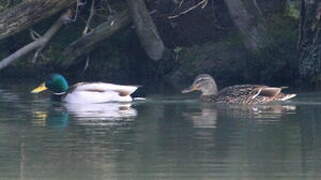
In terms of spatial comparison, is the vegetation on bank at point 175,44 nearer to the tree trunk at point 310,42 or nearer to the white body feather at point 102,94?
the tree trunk at point 310,42

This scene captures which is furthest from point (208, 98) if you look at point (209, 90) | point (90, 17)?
point (90, 17)

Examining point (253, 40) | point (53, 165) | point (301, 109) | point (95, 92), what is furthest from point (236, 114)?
point (53, 165)

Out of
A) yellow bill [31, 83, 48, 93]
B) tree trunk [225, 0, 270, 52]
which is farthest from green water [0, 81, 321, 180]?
tree trunk [225, 0, 270, 52]

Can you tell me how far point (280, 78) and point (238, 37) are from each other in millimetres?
1629

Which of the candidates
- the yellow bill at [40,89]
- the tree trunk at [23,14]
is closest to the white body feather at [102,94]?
the yellow bill at [40,89]

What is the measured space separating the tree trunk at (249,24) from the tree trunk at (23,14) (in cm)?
326

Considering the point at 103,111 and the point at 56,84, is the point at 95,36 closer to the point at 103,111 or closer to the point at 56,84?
the point at 56,84

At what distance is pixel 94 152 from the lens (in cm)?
1165

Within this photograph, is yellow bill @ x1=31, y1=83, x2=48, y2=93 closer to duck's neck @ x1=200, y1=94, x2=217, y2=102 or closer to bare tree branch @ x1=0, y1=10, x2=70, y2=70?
bare tree branch @ x1=0, y1=10, x2=70, y2=70

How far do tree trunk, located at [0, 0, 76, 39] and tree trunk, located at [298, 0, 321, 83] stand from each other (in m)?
4.63

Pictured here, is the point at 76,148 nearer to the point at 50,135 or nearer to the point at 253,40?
the point at 50,135

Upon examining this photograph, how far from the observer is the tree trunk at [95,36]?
842 inches

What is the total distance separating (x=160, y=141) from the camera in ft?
41.4

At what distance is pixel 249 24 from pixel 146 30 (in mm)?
2085
